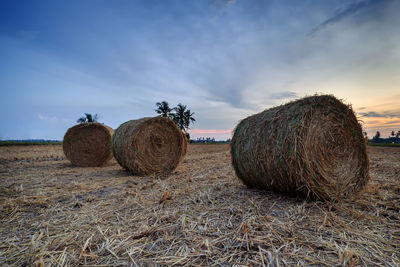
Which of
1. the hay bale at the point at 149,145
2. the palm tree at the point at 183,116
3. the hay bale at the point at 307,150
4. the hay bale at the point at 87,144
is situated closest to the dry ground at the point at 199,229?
the hay bale at the point at 307,150

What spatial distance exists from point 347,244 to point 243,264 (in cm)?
115

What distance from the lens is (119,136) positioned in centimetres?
721

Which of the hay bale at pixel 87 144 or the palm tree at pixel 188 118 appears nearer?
the hay bale at pixel 87 144

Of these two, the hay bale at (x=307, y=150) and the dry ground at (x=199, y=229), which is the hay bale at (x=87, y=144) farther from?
the hay bale at (x=307, y=150)

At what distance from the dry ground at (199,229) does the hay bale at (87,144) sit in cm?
538

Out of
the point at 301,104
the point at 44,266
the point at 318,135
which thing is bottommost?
the point at 44,266

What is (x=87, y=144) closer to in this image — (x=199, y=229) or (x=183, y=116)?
(x=199, y=229)

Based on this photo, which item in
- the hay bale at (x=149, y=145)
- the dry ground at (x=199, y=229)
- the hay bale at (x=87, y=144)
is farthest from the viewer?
the hay bale at (x=87, y=144)

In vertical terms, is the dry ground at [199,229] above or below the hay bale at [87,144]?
below

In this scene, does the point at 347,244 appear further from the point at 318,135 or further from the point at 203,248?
the point at 318,135

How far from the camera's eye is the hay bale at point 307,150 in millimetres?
3330

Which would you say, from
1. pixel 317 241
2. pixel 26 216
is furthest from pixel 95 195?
pixel 317 241

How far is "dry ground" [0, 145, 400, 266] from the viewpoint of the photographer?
1.98m

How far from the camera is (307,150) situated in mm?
3316
